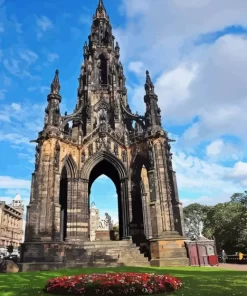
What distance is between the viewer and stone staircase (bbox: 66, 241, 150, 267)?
64.8 ft

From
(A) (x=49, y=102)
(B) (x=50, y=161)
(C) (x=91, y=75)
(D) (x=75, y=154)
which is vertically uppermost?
(C) (x=91, y=75)

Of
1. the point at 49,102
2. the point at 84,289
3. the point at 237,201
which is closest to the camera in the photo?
the point at 84,289

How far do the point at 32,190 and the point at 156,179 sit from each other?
32.6ft

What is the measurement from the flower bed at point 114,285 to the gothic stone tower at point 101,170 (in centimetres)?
1240

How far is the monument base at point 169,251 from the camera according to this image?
64.5ft

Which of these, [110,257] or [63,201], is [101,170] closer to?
[63,201]

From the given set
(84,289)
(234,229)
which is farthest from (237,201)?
(84,289)


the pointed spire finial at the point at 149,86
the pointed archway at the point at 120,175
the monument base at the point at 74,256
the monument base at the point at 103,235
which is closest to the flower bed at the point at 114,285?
the monument base at the point at 74,256

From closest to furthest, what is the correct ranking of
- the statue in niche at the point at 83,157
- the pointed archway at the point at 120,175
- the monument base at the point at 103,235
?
the pointed archway at the point at 120,175
the statue in niche at the point at 83,157
the monument base at the point at 103,235

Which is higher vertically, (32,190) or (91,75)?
(91,75)

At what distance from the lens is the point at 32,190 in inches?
875

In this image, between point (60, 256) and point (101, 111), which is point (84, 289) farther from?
point (101, 111)

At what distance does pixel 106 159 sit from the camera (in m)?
26.9

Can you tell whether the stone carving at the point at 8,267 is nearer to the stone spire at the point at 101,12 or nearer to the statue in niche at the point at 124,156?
the statue in niche at the point at 124,156
